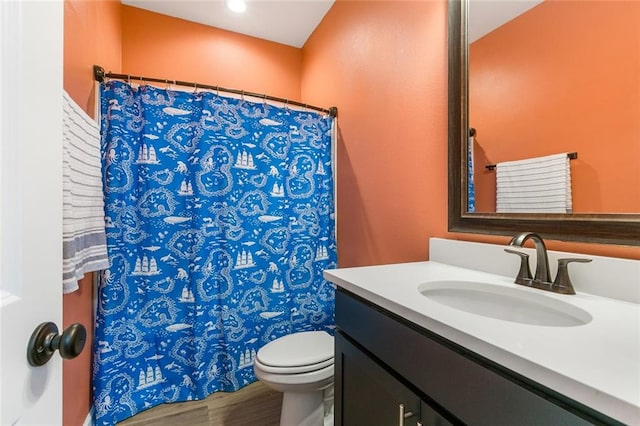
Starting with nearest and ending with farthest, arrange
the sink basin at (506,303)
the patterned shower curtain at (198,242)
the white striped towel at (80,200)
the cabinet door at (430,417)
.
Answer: the cabinet door at (430,417) < the sink basin at (506,303) < the white striped towel at (80,200) < the patterned shower curtain at (198,242)

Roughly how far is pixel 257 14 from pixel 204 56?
56cm

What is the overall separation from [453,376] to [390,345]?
0.65 feet

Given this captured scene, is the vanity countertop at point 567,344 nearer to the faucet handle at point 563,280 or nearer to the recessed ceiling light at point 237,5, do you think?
the faucet handle at point 563,280

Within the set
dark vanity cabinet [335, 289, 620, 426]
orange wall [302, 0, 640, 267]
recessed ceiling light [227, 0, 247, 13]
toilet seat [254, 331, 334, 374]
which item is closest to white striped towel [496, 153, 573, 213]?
orange wall [302, 0, 640, 267]

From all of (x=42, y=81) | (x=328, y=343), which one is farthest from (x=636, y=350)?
(x=328, y=343)

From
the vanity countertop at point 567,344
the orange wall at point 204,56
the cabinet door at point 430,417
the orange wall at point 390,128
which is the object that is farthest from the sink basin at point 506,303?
the orange wall at point 204,56

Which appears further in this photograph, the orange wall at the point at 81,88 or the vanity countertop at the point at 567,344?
the orange wall at the point at 81,88

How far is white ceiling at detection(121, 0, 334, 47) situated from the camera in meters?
2.17

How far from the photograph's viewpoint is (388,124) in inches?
63.7

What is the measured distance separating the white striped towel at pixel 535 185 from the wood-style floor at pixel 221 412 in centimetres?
159

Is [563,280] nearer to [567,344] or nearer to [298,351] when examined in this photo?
[567,344]

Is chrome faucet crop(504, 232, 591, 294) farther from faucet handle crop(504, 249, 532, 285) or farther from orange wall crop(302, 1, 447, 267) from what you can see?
orange wall crop(302, 1, 447, 267)

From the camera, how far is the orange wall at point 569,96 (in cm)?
78

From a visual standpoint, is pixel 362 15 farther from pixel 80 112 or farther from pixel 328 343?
pixel 328 343
